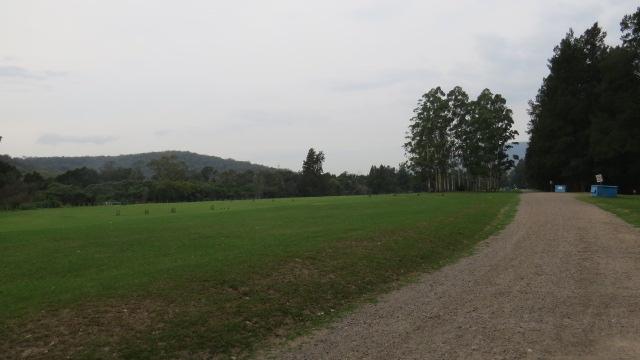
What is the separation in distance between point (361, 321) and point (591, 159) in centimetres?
7368

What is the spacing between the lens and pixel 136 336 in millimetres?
8273

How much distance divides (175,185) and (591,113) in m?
97.9

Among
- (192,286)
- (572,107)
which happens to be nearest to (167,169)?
(572,107)

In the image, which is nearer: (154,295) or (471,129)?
(154,295)

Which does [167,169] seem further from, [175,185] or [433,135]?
[433,135]

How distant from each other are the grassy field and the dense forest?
4754 cm

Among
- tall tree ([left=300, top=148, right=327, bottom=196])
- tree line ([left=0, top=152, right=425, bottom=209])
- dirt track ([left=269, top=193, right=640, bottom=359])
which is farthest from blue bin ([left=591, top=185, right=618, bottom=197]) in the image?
tall tree ([left=300, top=148, right=327, bottom=196])

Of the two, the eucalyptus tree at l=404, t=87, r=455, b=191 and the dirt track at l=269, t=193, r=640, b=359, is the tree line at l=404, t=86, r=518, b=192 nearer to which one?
the eucalyptus tree at l=404, t=87, r=455, b=191

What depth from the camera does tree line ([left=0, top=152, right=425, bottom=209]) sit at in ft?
335

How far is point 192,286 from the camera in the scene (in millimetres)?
11188

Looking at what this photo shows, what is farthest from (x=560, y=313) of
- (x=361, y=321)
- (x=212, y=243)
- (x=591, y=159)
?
(x=591, y=159)

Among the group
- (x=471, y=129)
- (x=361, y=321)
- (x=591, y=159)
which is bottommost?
(x=361, y=321)

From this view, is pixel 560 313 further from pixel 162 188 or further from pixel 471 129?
pixel 162 188

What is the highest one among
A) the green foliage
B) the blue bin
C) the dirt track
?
the green foliage
